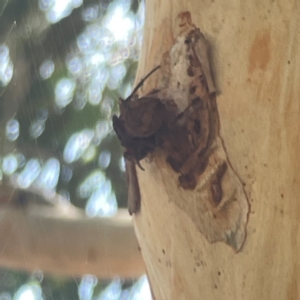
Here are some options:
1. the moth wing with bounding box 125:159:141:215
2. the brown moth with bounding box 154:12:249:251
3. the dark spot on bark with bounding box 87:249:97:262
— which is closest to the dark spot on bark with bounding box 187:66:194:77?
the brown moth with bounding box 154:12:249:251

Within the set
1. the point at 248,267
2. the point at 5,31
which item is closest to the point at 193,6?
the point at 248,267

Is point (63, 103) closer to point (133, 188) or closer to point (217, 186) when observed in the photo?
point (133, 188)

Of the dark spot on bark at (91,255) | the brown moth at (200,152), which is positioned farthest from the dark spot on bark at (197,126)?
the dark spot on bark at (91,255)

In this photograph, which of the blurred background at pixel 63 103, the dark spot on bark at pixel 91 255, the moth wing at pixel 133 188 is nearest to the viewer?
the moth wing at pixel 133 188

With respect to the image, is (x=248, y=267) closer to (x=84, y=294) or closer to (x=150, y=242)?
(x=150, y=242)

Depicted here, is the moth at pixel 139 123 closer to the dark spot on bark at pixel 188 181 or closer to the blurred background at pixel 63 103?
the dark spot on bark at pixel 188 181

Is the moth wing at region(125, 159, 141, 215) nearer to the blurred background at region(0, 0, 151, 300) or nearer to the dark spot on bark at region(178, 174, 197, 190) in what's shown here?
the dark spot on bark at region(178, 174, 197, 190)
